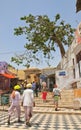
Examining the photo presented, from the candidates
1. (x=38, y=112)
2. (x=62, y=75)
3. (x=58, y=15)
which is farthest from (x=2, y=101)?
(x=58, y=15)

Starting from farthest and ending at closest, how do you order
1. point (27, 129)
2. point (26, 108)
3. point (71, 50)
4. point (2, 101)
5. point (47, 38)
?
point (47, 38)
point (71, 50)
point (2, 101)
point (26, 108)
point (27, 129)

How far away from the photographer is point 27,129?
33.8 feet

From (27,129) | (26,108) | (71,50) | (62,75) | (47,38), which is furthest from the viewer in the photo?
(47,38)

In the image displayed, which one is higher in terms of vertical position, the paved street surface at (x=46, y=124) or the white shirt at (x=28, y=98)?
the white shirt at (x=28, y=98)

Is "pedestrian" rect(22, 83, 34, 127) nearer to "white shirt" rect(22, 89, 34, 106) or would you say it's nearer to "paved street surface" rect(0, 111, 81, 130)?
"white shirt" rect(22, 89, 34, 106)

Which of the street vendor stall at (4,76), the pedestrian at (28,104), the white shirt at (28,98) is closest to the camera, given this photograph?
the pedestrian at (28,104)

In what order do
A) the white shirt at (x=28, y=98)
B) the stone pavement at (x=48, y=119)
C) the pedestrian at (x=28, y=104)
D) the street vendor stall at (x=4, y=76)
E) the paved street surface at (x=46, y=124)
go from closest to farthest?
the paved street surface at (x=46, y=124), the stone pavement at (x=48, y=119), the pedestrian at (x=28, y=104), the white shirt at (x=28, y=98), the street vendor stall at (x=4, y=76)

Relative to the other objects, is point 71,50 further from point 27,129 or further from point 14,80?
point 27,129

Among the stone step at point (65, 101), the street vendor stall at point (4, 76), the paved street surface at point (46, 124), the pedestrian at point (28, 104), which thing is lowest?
the paved street surface at point (46, 124)

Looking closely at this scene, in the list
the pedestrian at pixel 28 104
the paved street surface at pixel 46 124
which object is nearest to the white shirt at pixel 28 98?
the pedestrian at pixel 28 104

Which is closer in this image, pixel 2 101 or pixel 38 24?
pixel 2 101

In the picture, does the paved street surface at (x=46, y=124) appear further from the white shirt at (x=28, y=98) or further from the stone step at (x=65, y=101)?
the stone step at (x=65, y=101)

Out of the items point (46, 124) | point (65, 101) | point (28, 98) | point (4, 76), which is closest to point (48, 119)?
point (46, 124)

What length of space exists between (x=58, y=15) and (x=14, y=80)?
31.3ft
